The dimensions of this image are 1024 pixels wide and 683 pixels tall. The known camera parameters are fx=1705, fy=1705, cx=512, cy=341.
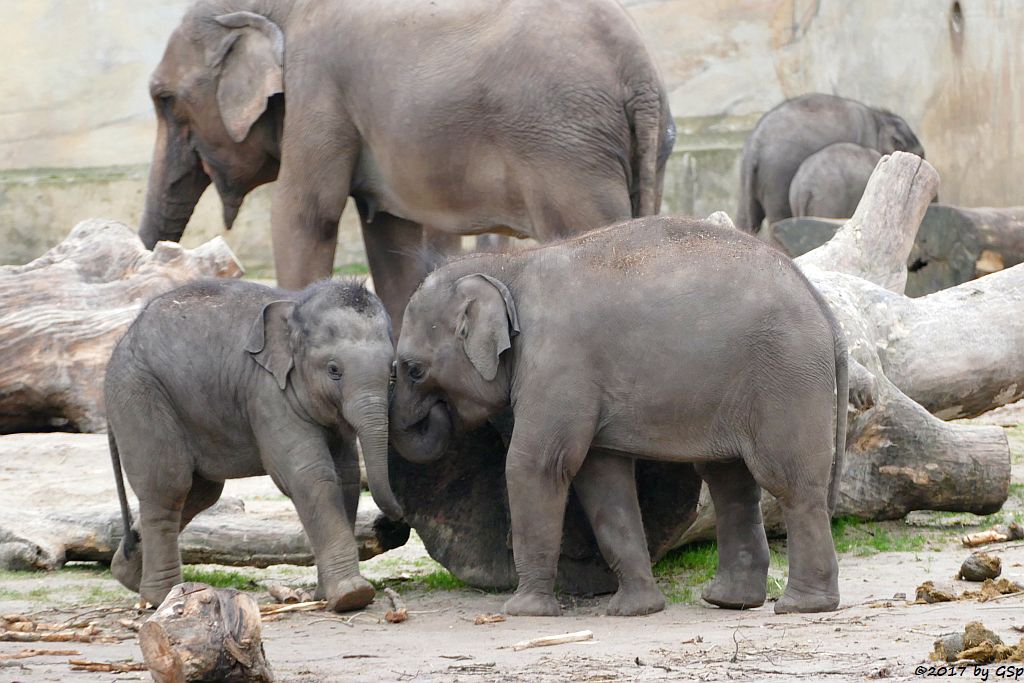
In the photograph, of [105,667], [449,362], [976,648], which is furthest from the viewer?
[449,362]

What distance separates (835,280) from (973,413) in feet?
3.49

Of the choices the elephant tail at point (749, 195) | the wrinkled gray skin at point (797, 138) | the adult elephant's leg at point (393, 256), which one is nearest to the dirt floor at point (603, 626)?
the adult elephant's leg at point (393, 256)

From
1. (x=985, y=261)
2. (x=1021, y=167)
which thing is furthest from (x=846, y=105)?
(x=985, y=261)

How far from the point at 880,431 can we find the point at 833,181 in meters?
7.17

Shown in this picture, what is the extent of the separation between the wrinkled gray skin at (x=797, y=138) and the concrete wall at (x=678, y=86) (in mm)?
691

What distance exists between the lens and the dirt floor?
13.1 ft

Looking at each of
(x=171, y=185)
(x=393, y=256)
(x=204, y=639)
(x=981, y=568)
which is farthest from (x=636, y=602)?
(x=171, y=185)

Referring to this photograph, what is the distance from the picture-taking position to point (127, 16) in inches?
617

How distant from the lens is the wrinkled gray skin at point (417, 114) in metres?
6.17

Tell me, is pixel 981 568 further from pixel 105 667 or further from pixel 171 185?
pixel 171 185

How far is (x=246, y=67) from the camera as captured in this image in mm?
7168

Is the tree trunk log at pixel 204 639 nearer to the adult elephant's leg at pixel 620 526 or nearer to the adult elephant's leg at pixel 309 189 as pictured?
the adult elephant's leg at pixel 620 526

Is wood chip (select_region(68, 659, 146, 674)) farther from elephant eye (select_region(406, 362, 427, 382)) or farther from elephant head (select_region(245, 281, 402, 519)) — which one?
elephant eye (select_region(406, 362, 427, 382))

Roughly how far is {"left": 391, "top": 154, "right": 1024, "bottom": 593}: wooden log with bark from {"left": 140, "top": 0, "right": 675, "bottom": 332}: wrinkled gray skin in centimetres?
86
